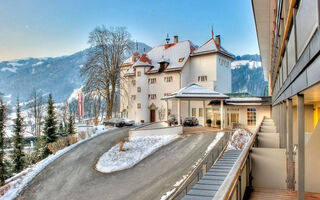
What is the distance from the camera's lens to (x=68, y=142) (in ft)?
77.5

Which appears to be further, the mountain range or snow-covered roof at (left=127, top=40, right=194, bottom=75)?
the mountain range

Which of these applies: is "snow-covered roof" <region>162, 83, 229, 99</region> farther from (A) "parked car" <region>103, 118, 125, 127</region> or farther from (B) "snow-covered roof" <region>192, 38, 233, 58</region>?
(B) "snow-covered roof" <region>192, 38, 233, 58</region>

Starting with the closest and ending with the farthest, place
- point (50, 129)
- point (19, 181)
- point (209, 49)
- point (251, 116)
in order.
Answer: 1. point (19, 181)
2. point (50, 129)
3. point (251, 116)
4. point (209, 49)

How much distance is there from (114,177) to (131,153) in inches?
156

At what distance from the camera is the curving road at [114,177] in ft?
38.9

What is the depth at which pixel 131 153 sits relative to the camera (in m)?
18.2

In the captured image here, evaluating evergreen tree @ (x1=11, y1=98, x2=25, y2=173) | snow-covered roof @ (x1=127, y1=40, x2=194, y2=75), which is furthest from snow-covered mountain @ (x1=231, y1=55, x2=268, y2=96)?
evergreen tree @ (x1=11, y1=98, x2=25, y2=173)

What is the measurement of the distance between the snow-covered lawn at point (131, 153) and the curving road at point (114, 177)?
580 mm

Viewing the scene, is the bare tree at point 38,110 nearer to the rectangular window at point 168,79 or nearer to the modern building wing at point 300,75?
the rectangular window at point 168,79

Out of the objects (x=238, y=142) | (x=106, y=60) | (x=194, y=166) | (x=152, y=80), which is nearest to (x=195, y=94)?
(x=238, y=142)

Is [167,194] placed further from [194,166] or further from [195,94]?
[195,94]

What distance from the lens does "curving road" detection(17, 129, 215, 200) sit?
38.9ft

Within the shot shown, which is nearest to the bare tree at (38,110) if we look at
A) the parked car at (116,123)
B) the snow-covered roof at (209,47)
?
the parked car at (116,123)

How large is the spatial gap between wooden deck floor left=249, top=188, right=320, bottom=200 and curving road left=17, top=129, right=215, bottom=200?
6.76 meters
